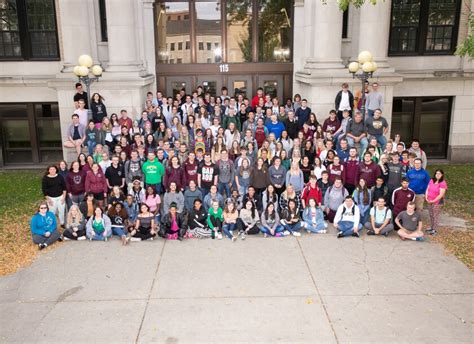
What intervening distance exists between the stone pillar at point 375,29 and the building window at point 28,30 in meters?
11.8

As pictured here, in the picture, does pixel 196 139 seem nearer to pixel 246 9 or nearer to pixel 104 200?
pixel 104 200

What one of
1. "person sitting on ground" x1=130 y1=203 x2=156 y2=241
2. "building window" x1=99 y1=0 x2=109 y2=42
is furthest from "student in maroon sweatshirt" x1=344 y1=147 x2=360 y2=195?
"building window" x1=99 y1=0 x2=109 y2=42

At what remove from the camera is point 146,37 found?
2042 cm

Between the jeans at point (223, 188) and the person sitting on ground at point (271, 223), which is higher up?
the jeans at point (223, 188)

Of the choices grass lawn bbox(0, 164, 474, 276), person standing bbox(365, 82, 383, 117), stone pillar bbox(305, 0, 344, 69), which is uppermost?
stone pillar bbox(305, 0, 344, 69)

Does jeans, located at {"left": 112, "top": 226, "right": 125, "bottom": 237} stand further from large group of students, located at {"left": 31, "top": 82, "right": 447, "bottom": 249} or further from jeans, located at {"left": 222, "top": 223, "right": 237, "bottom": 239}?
jeans, located at {"left": 222, "top": 223, "right": 237, "bottom": 239}

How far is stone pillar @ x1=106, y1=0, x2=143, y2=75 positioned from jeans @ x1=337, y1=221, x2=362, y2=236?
384 inches

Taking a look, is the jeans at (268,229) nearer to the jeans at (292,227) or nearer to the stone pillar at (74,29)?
the jeans at (292,227)

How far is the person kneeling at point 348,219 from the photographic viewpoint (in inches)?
495

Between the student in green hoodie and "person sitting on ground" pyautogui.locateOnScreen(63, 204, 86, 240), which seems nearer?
"person sitting on ground" pyautogui.locateOnScreen(63, 204, 86, 240)

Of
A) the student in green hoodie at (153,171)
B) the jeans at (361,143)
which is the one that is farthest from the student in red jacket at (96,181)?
the jeans at (361,143)

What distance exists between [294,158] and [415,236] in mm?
3817

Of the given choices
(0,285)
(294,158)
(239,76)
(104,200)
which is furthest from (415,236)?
(239,76)

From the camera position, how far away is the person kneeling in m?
12.6
